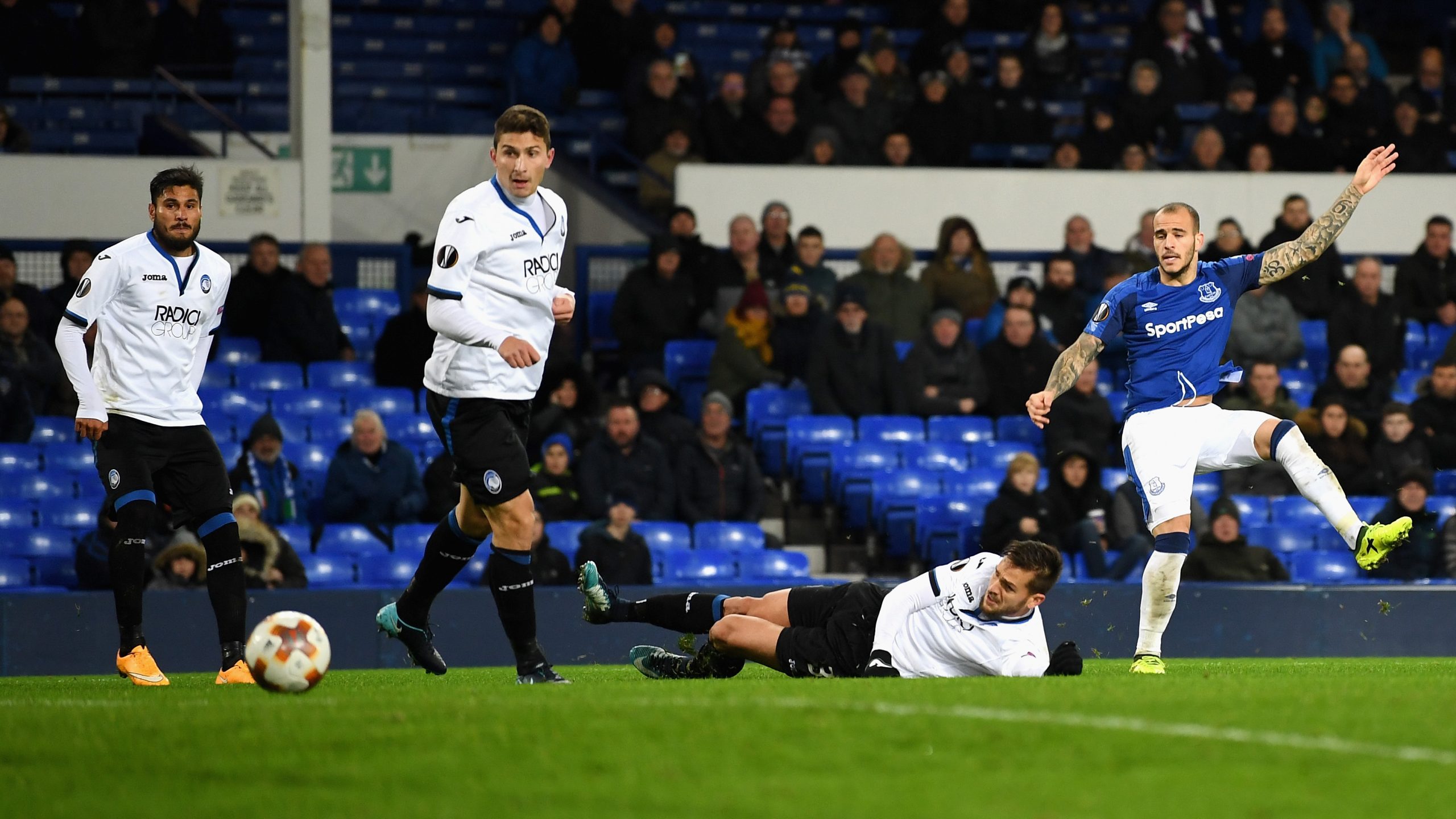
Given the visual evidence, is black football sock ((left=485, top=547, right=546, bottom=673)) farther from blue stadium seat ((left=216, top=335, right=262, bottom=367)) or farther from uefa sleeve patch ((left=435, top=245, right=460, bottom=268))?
blue stadium seat ((left=216, top=335, right=262, bottom=367))

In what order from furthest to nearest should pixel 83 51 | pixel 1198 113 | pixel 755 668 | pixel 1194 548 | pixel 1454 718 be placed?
pixel 1198 113 < pixel 83 51 < pixel 1194 548 < pixel 755 668 < pixel 1454 718

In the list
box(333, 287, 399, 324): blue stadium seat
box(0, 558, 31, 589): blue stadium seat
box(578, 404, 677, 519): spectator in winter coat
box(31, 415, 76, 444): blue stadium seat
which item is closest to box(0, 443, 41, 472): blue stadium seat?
box(31, 415, 76, 444): blue stadium seat

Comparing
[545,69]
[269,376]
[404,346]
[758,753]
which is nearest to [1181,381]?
[758,753]

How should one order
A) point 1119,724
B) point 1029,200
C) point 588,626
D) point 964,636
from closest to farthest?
point 1119,724 → point 964,636 → point 588,626 → point 1029,200

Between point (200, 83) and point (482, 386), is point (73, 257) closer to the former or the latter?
point (200, 83)

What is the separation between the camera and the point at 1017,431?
16.8 meters

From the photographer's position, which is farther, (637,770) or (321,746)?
(321,746)

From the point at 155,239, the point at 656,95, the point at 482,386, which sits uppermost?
the point at 656,95

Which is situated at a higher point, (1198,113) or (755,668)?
(1198,113)

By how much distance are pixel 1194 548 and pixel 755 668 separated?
6.00 m

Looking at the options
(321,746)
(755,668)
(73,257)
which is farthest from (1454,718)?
(73,257)

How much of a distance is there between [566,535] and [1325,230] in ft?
23.1

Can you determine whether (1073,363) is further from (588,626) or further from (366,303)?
(366,303)

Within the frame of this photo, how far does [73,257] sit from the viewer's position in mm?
15219
